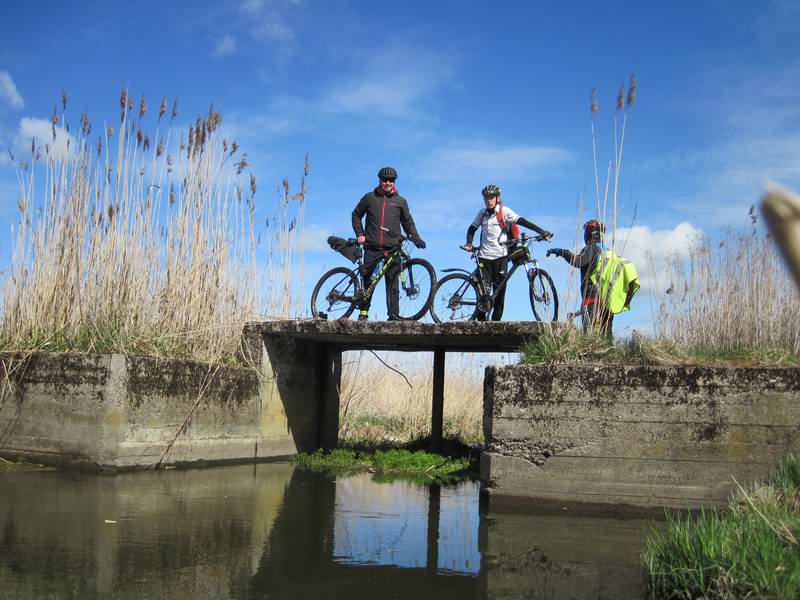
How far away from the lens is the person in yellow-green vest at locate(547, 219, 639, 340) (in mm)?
6902

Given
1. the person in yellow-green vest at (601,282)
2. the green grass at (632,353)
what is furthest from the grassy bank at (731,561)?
the person in yellow-green vest at (601,282)

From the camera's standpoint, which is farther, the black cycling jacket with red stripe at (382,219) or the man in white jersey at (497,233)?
the black cycling jacket with red stripe at (382,219)

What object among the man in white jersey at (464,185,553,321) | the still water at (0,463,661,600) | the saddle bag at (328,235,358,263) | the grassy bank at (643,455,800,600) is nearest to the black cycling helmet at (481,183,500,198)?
the man in white jersey at (464,185,553,321)

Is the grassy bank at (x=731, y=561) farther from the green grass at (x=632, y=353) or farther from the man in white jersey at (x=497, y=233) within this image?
the man in white jersey at (x=497, y=233)

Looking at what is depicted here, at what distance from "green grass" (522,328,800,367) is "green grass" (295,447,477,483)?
6.45 ft

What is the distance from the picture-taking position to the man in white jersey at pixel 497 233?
8.84 meters

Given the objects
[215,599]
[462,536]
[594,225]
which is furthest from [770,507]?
[594,225]

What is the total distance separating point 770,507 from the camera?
13.9 ft

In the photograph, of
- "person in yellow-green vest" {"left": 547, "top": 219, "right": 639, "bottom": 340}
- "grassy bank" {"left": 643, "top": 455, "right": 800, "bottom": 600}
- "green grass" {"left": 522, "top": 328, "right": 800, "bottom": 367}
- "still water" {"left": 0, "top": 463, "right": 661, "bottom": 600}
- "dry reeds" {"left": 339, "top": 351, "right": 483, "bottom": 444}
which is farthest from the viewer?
"dry reeds" {"left": 339, "top": 351, "right": 483, "bottom": 444}

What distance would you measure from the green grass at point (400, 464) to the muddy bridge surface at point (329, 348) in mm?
802

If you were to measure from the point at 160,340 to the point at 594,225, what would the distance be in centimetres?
466

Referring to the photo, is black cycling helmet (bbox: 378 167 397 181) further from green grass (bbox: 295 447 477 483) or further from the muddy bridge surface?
green grass (bbox: 295 447 477 483)

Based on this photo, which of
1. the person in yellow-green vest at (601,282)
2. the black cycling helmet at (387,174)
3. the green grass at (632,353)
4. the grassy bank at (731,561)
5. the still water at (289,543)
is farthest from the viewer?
the black cycling helmet at (387,174)

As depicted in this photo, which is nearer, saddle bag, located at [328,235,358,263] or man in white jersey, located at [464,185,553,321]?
man in white jersey, located at [464,185,553,321]
